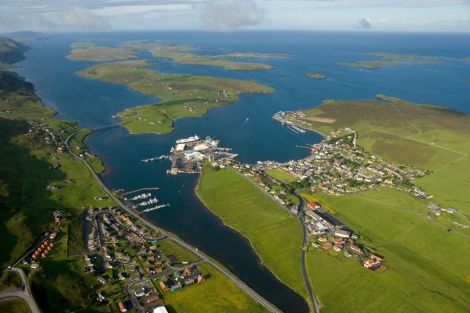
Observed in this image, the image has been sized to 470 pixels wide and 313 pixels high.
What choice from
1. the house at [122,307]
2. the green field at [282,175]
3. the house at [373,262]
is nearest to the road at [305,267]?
the house at [373,262]

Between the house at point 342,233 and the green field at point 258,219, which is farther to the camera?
the house at point 342,233

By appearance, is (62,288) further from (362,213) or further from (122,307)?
(362,213)

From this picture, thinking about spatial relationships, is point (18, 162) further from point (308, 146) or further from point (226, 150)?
point (308, 146)

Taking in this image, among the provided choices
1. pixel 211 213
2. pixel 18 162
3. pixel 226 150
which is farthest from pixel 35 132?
pixel 211 213

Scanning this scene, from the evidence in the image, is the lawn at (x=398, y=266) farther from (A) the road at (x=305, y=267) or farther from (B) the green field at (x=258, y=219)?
(B) the green field at (x=258, y=219)

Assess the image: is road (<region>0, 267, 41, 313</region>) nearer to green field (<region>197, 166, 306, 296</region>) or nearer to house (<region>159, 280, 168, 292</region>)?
house (<region>159, 280, 168, 292</region>)

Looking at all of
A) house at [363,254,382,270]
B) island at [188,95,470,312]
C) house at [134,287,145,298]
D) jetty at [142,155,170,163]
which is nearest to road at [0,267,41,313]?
house at [134,287,145,298]
